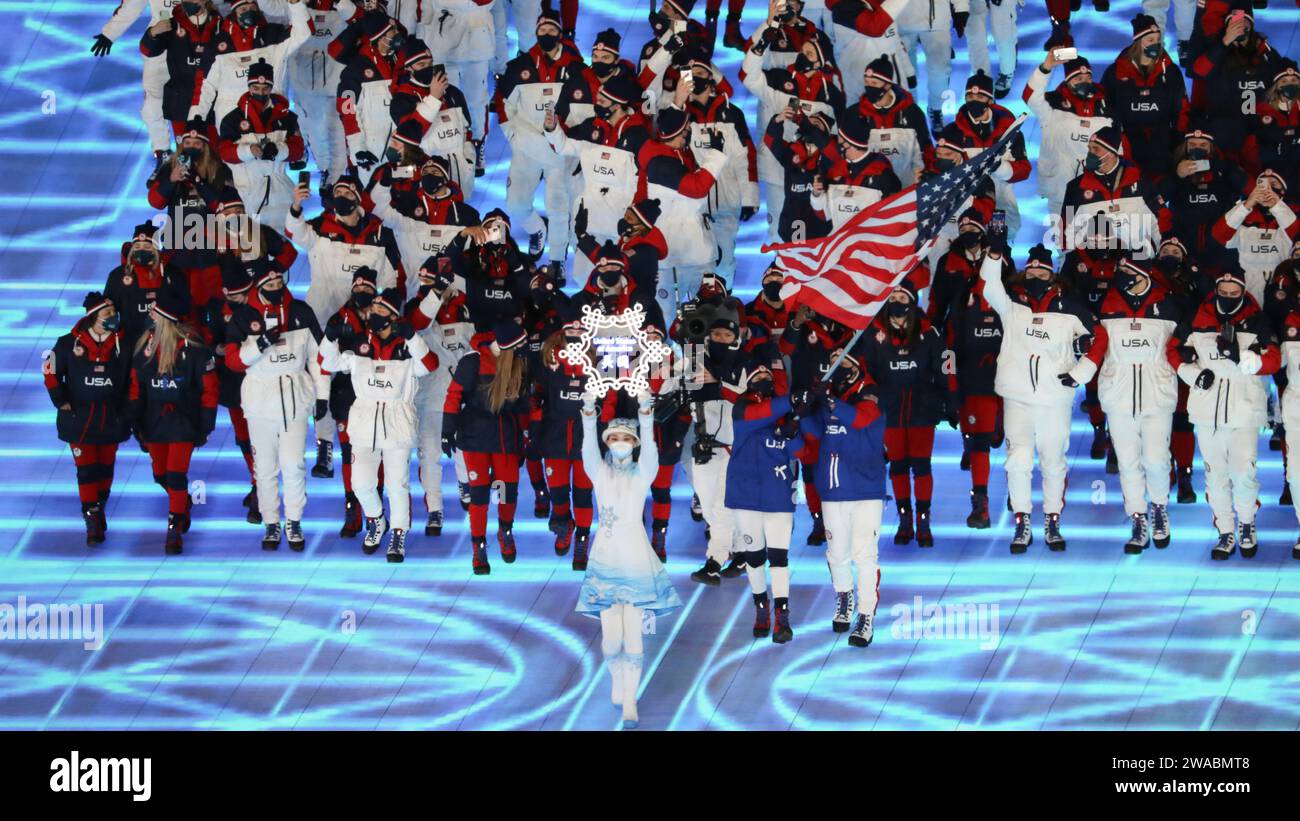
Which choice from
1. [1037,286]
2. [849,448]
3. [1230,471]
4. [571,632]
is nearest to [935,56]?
[1037,286]

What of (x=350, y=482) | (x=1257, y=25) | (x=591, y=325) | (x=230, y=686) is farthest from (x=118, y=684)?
(x=1257, y=25)

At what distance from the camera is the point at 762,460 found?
672 inches

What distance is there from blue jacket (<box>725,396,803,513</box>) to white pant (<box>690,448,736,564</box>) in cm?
62

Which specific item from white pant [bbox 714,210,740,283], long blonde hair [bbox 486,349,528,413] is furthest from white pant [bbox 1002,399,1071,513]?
long blonde hair [bbox 486,349,528,413]

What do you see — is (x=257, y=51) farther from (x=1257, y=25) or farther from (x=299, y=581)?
(x=1257, y=25)

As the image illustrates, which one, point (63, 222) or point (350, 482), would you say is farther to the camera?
point (63, 222)

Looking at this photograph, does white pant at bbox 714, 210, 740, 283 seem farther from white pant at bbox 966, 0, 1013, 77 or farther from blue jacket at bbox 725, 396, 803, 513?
blue jacket at bbox 725, 396, 803, 513

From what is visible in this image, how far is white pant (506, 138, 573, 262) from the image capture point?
Result: 20.3m

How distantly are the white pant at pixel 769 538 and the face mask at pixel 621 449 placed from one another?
113 cm

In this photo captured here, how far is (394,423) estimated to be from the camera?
18078mm

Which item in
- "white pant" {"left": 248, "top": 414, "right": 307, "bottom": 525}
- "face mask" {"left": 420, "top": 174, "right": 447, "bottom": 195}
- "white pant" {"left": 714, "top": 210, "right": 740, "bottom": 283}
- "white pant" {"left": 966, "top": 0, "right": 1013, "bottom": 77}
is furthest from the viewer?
"white pant" {"left": 966, "top": 0, "right": 1013, "bottom": 77}

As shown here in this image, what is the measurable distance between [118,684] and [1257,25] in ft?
34.5

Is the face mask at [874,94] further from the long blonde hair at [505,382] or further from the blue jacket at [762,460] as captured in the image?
the long blonde hair at [505,382]

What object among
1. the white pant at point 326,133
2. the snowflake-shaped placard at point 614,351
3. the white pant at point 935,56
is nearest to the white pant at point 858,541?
the snowflake-shaped placard at point 614,351
